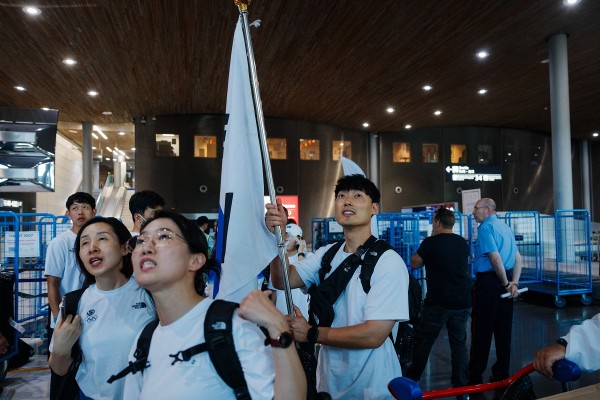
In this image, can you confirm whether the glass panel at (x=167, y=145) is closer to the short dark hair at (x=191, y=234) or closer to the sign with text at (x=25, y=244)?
the sign with text at (x=25, y=244)

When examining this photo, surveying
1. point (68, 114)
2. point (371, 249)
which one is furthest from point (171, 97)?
point (371, 249)

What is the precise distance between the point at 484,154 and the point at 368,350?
20.0m

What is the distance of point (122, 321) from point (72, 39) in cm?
906

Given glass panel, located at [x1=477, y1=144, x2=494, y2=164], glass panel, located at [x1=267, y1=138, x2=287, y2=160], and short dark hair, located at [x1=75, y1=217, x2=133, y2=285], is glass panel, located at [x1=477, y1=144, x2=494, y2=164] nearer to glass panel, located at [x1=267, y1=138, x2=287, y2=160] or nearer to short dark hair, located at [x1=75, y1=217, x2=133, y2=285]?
glass panel, located at [x1=267, y1=138, x2=287, y2=160]

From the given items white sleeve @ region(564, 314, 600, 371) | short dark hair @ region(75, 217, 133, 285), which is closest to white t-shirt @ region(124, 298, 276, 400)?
short dark hair @ region(75, 217, 133, 285)

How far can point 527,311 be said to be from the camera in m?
8.17

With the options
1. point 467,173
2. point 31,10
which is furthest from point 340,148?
point 31,10

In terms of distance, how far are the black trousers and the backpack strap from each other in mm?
3740

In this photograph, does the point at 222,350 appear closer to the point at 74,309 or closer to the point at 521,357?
the point at 74,309

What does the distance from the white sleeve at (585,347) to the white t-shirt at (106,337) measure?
192 cm

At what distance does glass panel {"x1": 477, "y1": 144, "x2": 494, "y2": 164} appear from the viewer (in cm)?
2005

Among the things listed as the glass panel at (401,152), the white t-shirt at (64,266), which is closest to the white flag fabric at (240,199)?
the white t-shirt at (64,266)

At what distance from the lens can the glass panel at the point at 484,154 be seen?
20047mm

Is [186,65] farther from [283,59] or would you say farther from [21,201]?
[21,201]
